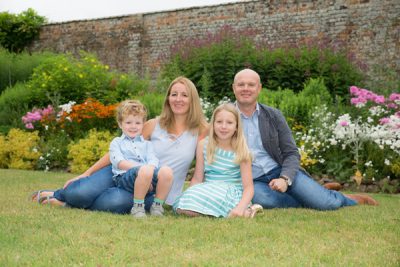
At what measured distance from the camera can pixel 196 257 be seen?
11.1 feet

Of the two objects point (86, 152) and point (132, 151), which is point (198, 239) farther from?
point (86, 152)

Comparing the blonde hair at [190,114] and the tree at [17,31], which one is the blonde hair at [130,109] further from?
the tree at [17,31]

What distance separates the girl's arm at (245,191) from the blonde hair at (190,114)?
0.60 meters

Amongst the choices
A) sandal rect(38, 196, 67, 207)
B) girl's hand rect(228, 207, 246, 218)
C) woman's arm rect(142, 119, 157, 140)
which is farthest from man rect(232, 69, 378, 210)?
sandal rect(38, 196, 67, 207)

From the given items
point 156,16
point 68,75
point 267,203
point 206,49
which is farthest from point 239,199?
point 156,16

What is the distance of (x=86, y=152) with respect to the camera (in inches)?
392

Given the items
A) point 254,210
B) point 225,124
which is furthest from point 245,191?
point 225,124

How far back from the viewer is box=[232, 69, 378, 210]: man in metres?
5.40

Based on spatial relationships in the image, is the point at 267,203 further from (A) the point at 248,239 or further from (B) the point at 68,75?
(B) the point at 68,75

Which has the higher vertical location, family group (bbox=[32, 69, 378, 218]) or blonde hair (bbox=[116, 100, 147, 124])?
blonde hair (bbox=[116, 100, 147, 124])

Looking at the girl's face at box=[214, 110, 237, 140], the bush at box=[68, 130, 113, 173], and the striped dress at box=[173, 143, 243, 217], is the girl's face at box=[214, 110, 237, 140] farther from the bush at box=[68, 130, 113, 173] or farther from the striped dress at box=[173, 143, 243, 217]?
the bush at box=[68, 130, 113, 173]

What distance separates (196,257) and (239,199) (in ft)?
5.60

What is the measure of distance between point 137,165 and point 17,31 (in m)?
18.2

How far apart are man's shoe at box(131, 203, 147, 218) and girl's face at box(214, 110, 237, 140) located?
928 millimetres
